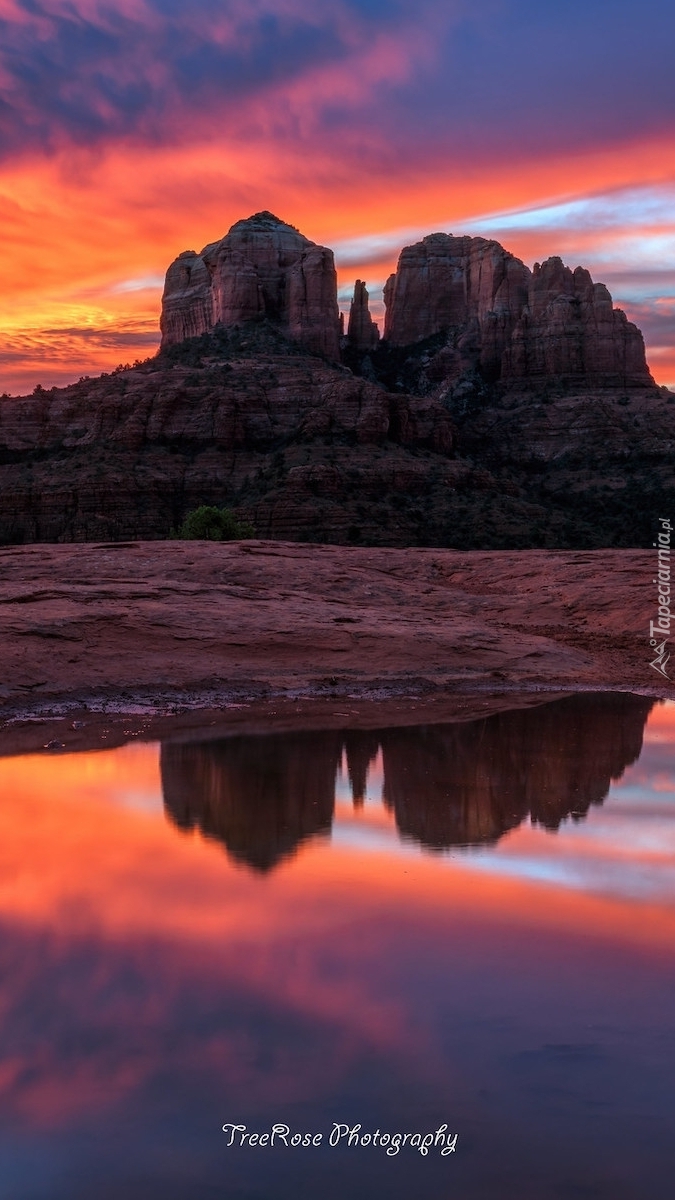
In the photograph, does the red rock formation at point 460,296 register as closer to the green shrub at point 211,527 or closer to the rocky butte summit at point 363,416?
the rocky butte summit at point 363,416

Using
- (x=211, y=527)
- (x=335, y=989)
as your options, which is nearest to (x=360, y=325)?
(x=211, y=527)

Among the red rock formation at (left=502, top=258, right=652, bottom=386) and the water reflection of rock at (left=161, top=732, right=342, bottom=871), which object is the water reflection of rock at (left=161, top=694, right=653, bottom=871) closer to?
the water reflection of rock at (left=161, top=732, right=342, bottom=871)

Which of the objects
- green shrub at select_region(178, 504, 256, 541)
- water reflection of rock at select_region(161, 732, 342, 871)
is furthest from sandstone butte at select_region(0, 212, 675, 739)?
green shrub at select_region(178, 504, 256, 541)

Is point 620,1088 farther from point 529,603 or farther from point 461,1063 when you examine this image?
point 529,603

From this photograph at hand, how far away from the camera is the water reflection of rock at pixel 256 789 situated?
10.5 metres

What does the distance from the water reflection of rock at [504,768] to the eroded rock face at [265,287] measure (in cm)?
9584

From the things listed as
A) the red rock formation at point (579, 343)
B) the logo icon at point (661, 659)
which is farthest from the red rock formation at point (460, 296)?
the logo icon at point (661, 659)

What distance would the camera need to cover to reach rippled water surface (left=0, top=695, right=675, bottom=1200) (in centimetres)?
542

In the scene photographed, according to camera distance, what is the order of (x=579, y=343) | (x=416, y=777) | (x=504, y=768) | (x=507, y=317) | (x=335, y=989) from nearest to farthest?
(x=335, y=989) → (x=416, y=777) → (x=504, y=768) → (x=579, y=343) → (x=507, y=317)

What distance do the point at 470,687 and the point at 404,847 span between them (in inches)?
375

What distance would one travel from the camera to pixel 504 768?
13.4 metres

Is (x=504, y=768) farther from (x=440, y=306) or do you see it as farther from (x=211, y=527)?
(x=440, y=306)

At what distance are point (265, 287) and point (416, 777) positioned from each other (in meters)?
106

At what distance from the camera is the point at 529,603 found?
2623 centimetres
